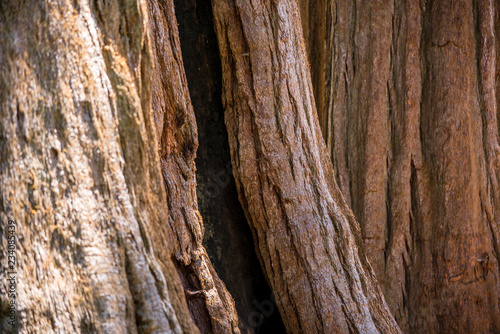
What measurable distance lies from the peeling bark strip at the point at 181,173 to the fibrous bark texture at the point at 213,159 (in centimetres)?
31

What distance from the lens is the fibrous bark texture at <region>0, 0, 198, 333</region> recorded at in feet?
4.24

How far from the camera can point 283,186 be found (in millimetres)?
2375

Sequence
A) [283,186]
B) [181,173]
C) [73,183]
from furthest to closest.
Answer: [283,186] < [181,173] < [73,183]

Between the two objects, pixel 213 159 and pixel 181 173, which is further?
pixel 213 159

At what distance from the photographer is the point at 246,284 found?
8.25 feet

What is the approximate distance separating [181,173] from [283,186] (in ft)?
1.80

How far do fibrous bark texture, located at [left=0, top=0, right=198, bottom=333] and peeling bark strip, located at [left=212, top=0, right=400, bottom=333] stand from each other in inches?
40.4

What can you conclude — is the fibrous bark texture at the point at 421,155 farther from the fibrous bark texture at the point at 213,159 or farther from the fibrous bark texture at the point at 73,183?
the fibrous bark texture at the point at 73,183

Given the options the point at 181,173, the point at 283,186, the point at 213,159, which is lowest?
the point at 283,186

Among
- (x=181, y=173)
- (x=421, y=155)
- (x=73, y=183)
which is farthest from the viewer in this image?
(x=421, y=155)

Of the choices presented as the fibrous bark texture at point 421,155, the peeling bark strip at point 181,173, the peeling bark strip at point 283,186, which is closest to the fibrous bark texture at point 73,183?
the peeling bark strip at point 181,173

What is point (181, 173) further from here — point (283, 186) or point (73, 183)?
Answer: point (73, 183)

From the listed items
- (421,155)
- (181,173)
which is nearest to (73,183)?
(181,173)

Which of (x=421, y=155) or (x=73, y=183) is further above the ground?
(x=421, y=155)
